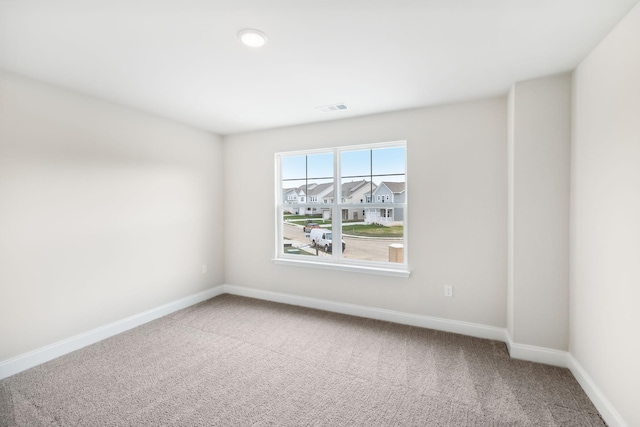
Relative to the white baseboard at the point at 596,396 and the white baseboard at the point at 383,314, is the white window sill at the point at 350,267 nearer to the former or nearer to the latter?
the white baseboard at the point at 383,314

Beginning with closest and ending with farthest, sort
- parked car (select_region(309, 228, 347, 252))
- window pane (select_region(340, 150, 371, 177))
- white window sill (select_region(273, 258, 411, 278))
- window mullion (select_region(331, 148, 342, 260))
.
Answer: white window sill (select_region(273, 258, 411, 278))
window pane (select_region(340, 150, 371, 177))
window mullion (select_region(331, 148, 342, 260))
parked car (select_region(309, 228, 347, 252))

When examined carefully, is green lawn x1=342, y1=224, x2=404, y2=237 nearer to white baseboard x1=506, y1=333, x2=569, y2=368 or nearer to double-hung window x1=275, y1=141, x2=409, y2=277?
double-hung window x1=275, y1=141, x2=409, y2=277

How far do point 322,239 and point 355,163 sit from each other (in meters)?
1.10

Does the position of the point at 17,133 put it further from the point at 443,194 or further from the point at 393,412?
the point at 443,194

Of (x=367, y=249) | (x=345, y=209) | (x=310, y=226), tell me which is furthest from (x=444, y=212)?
(x=310, y=226)

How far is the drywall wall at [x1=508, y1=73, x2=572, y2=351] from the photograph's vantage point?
91.4 inches

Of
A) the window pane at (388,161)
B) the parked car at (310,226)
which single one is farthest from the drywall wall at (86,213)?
the window pane at (388,161)

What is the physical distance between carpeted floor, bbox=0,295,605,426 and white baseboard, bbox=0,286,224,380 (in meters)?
0.07

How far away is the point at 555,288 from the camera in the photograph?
7.72 feet

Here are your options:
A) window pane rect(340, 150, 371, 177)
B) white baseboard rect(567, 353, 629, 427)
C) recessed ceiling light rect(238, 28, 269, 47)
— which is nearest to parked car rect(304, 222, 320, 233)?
window pane rect(340, 150, 371, 177)

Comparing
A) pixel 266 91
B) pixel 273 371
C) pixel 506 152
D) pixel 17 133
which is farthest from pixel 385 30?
pixel 17 133

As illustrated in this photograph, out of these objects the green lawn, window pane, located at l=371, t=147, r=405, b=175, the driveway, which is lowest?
the driveway

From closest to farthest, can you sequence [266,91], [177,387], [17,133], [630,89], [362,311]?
[630,89]
[177,387]
[17,133]
[266,91]
[362,311]

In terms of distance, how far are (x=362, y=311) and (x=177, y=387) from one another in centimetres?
205
